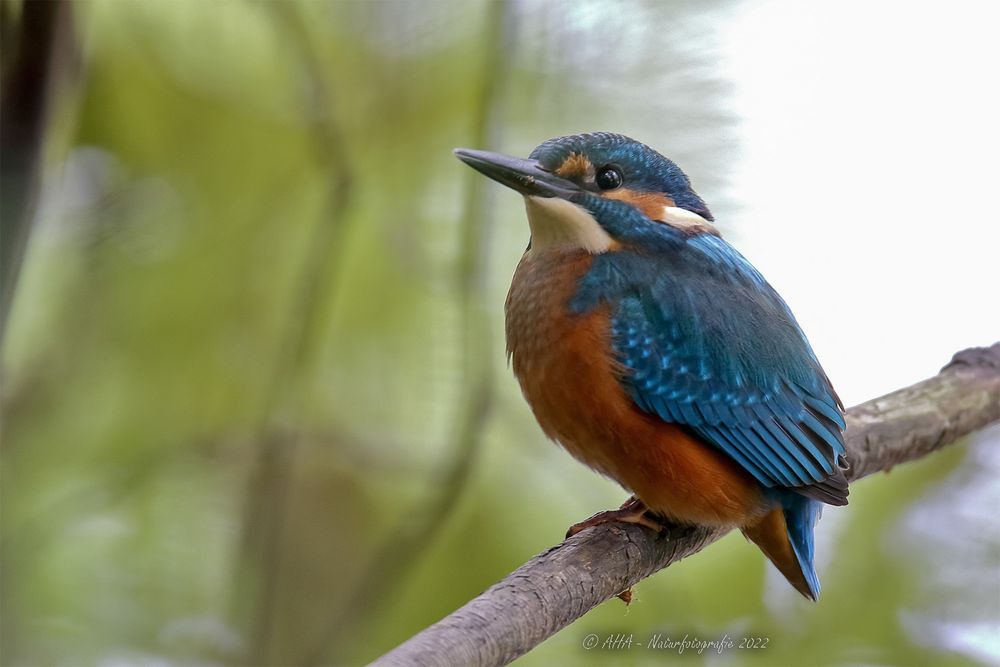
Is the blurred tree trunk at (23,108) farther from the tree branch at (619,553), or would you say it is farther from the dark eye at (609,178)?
the dark eye at (609,178)

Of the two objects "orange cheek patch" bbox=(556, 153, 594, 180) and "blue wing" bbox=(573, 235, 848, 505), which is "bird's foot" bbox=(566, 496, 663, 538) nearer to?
"blue wing" bbox=(573, 235, 848, 505)

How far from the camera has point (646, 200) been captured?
2.32 meters

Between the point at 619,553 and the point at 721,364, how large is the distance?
0.45 meters

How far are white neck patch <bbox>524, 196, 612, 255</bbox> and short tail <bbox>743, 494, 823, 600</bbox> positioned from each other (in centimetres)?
65

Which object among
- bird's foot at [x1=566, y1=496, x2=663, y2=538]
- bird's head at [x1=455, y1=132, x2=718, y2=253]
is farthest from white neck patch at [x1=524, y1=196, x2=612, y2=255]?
bird's foot at [x1=566, y1=496, x2=663, y2=538]

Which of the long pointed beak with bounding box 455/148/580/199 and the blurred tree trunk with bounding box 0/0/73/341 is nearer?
the blurred tree trunk with bounding box 0/0/73/341

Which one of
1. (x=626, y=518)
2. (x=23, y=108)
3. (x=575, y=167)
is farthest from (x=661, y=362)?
(x=23, y=108)

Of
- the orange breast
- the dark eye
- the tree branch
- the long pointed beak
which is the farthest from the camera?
the dark eye

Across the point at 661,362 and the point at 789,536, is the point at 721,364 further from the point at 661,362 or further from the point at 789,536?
the point at 789,536

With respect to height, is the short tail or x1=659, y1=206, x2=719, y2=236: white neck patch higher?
x1=659, y1=206, x2=719, y2=236: white neck patch

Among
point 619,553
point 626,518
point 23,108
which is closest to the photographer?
point 23,108

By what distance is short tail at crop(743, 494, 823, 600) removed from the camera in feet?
7.35

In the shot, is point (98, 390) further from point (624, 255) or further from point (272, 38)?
point (624, 255)

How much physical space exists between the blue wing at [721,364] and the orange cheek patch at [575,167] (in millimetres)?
→ 177
